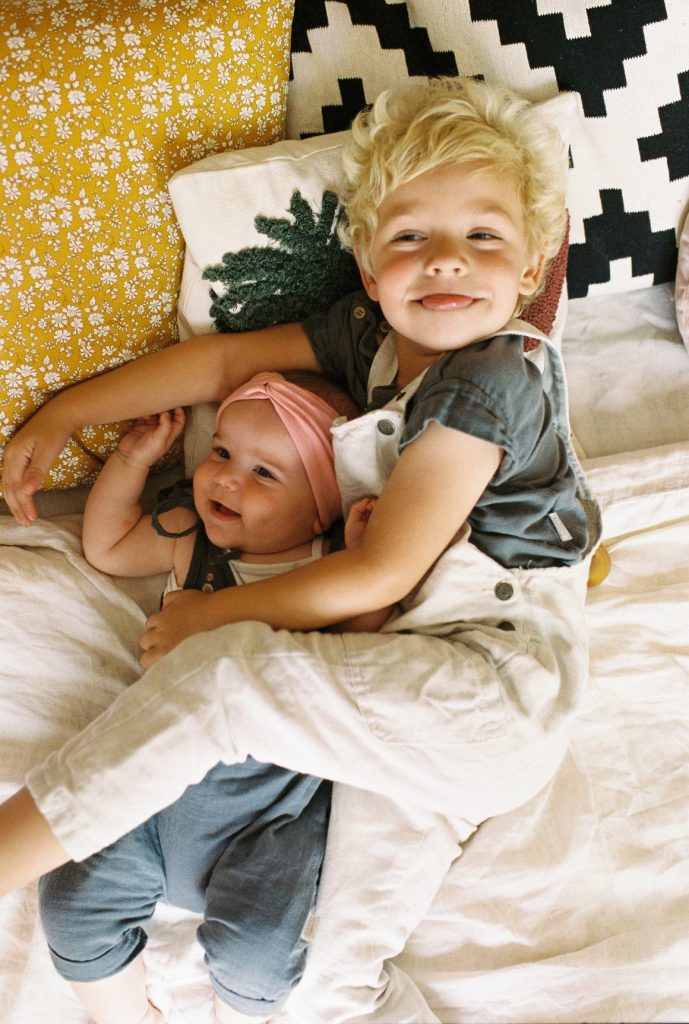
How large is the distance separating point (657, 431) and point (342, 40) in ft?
2.59

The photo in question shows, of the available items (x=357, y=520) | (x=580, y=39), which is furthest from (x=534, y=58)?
(x=357, y=520)

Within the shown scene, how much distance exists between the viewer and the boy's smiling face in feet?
3.44

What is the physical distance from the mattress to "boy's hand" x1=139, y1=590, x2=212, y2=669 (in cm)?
15

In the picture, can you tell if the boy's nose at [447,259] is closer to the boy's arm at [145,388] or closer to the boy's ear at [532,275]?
the boy's ear at [532,275]

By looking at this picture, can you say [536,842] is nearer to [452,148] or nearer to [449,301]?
[449,301]

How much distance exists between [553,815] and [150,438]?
2.53ft

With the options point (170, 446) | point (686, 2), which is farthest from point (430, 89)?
point (170, 446)

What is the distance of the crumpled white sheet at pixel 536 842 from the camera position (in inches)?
40.7

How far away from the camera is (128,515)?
1.25m

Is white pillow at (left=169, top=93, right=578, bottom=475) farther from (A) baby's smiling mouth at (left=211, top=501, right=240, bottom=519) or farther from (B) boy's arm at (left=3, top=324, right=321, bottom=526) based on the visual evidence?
(A) baby's smiling mouth at (left=211, top=501, right=240, bottom=519)

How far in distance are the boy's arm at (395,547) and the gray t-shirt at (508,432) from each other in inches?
1.0

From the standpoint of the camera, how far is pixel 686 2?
1.26 m

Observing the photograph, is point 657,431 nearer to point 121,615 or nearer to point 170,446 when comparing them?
point 170,446

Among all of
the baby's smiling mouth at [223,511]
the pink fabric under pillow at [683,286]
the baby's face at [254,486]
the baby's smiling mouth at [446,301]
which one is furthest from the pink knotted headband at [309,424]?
the pink fabric under pillow at [683,286]
